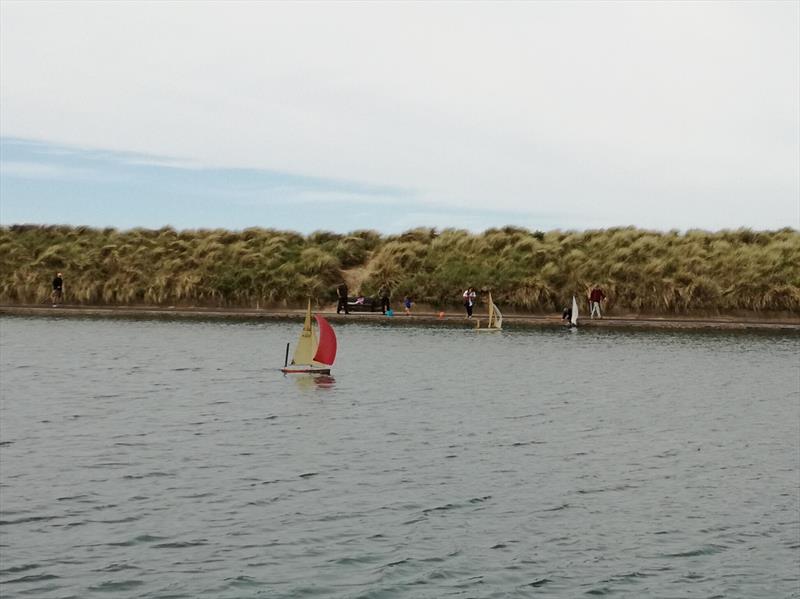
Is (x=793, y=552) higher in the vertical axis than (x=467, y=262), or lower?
lower

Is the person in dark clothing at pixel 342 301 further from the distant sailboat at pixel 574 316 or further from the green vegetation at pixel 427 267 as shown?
the distant sailboat at pixel 574 316

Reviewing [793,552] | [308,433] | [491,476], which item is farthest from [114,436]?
[793,552]

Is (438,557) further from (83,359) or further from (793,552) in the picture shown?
(83,359)

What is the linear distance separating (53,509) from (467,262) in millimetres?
61273

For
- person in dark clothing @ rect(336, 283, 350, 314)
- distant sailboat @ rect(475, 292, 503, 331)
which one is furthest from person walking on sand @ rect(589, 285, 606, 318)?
person in dark clothing @ rect(336, 283, 350, 314)

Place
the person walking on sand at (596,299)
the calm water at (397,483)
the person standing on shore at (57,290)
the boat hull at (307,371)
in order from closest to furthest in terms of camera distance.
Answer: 1. the calm water at (397,483)
2. the boat hull at (307,371)
3. the person walking on sand at (596,299)
4. the person standing on shore at (57,290)

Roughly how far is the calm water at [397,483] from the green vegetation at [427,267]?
96.4 ft

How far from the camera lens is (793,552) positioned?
16.0m

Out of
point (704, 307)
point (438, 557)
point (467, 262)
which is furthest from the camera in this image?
point (467, 262)

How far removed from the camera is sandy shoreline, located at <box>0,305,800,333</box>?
6125 cm

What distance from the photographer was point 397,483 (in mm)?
19953

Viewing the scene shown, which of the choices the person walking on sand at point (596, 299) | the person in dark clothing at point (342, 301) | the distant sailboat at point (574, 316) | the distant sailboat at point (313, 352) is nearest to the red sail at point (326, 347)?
the distant sailboat at point (313, 352)

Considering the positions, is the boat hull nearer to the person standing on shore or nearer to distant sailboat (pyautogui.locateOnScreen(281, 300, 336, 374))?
distant sailboat (pyautogui.locateOnScreen(281, 300, 336, 374))

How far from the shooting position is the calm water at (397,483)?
14484 mm
